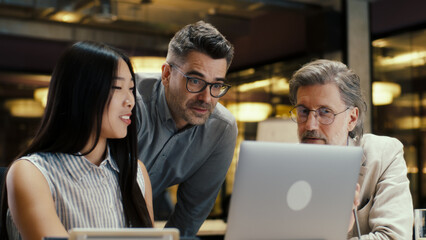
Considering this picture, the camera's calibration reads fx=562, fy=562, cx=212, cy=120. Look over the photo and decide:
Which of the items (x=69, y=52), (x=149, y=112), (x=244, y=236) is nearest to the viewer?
(x=244, y=236)

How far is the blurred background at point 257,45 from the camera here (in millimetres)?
6332

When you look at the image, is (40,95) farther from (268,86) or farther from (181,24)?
(268,86)

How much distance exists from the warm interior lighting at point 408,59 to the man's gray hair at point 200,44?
4.42 metres

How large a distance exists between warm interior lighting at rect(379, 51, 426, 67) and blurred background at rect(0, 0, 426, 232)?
0.01 meters

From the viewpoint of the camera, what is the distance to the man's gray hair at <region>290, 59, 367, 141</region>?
2.34 metres

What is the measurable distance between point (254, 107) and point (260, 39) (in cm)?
91

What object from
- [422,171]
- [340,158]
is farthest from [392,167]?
[422,171]

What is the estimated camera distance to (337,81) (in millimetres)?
2338

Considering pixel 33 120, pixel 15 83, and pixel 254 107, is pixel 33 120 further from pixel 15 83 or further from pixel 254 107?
pixel 254 107

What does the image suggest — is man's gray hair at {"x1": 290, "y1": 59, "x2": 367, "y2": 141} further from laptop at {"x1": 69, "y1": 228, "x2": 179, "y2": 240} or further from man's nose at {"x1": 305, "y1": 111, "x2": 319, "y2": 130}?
laptop at {"x1": 69, "y1": 228, "x2": 179, "y2": 240}

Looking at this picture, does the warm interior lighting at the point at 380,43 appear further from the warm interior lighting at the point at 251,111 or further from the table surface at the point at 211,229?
the table surface at the point at 211,229

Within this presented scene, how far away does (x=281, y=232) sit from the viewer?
1498 mm

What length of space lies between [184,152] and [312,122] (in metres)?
0.68

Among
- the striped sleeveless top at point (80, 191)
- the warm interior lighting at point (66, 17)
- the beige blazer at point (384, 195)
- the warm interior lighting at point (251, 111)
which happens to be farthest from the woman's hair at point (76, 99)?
the warm interior lighting at point (251, 111)
